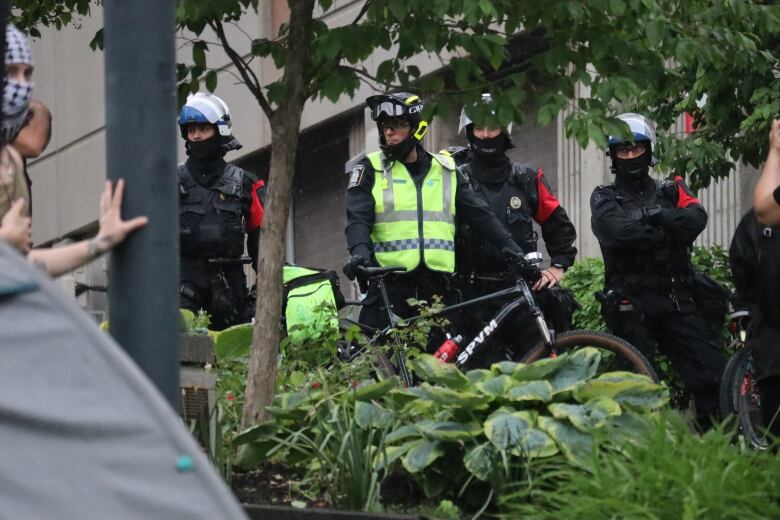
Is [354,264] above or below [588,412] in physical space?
above

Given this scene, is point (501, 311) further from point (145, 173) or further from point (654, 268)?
point (145, 173)

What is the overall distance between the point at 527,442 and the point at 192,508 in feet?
11.2

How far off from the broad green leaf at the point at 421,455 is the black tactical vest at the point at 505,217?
3573 millimetres

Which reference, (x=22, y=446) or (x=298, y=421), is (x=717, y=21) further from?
(x=22, y=446)

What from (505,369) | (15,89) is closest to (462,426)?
(505,369)

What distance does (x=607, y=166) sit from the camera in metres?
16.0

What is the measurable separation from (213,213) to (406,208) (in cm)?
147

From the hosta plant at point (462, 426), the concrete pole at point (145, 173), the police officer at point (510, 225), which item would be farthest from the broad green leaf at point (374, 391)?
the police officer at point (510, 225)

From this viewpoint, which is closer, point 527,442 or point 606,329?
point 527,442

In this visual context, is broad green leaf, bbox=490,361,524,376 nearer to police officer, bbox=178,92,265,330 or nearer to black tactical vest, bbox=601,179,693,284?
black tactical vest, bbox=601,179,693,284

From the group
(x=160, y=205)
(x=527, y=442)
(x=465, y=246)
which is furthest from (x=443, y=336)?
(x=160, y=205)

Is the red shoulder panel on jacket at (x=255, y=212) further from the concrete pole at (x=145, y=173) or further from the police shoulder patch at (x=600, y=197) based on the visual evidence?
the concrete pole at (x=145, y=173)

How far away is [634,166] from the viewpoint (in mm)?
9977

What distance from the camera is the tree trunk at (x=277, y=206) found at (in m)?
7.63
